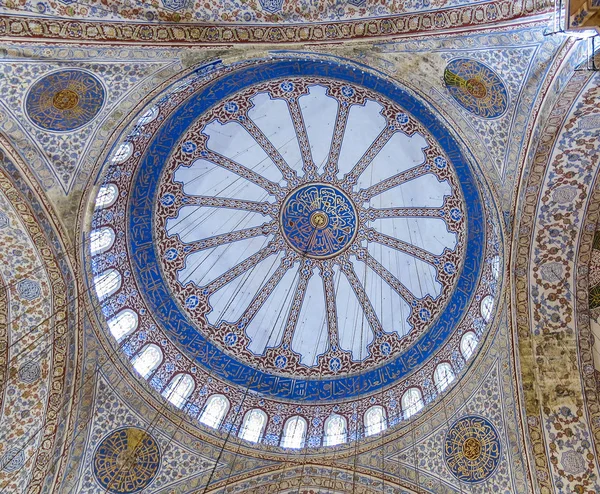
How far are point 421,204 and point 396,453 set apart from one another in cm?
463

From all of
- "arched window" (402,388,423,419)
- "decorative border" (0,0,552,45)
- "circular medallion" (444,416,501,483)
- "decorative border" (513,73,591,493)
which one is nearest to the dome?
"arched window" (402,388,423,419)

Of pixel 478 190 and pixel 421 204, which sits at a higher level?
pixel 421 204

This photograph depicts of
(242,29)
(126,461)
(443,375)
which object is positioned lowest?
(126,461)

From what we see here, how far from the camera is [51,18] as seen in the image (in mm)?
6414

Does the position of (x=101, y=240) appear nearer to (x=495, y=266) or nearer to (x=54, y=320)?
(x=54, y=320)

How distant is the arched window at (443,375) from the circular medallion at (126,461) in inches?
186

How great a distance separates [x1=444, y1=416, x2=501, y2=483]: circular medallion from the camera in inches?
339

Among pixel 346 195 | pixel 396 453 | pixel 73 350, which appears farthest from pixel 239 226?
A: pixel 396 453

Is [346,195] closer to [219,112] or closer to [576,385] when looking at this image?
[219,112]

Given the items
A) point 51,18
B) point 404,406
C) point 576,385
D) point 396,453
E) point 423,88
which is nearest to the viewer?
point 51,18

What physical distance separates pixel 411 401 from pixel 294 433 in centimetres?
210

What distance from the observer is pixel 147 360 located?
9.94 m

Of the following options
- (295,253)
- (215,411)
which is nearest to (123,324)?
(215,411)

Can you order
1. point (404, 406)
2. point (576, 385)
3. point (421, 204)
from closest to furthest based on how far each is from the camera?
1. point (576, 385)
2. point (404, 406)
3. point (421, 204)
